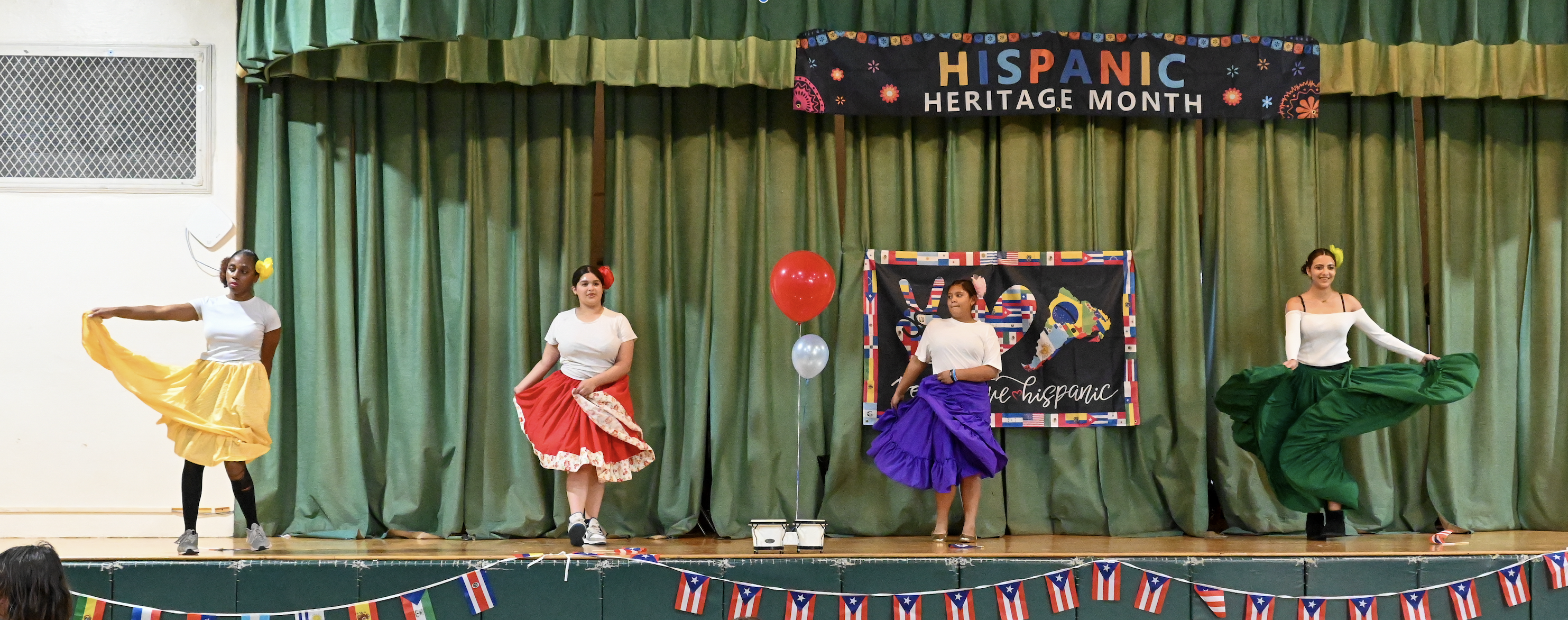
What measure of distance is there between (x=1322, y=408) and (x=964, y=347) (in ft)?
5.40

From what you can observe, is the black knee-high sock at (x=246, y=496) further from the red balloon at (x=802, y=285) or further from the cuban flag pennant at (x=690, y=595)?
the red balloon at (x=802, y=285)

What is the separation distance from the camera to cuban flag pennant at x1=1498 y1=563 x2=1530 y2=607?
Result: 5.10 metres

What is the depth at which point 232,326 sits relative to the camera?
5.14m

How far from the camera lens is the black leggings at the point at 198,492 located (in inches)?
200

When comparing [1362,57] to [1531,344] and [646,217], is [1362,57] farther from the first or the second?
[646,217]

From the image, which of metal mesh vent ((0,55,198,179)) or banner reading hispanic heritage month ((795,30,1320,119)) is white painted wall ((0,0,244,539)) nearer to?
metal mesh vent ((0,55,198,179))

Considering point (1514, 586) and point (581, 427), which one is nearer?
point (1514, 586)

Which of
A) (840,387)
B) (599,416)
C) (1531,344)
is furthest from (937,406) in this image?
(1531,344)

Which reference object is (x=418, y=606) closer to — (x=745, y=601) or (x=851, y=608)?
(x=745, y=601)

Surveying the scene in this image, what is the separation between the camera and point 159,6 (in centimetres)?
588

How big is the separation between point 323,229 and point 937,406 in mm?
3108

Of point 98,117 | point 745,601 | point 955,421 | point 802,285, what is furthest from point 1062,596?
point 98,117

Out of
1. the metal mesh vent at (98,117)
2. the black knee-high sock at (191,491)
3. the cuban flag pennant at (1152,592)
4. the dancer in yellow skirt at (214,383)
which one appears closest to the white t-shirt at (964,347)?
the cuban flag pennant at (1152,592)

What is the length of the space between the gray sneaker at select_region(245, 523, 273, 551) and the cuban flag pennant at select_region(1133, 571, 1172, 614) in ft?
12.3
